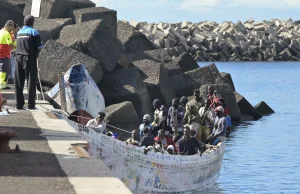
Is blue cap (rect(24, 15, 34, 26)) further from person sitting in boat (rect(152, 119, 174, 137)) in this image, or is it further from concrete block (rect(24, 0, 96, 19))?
concrete block (rect(24, 0, 96, 19))

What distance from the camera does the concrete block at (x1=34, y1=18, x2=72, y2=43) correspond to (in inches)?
1307

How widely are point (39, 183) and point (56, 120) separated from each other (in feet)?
→ 20.3

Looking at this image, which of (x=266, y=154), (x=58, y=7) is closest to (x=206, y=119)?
(x=266, y=154)

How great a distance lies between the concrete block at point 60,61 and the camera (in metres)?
28.3

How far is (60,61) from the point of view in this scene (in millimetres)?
28516

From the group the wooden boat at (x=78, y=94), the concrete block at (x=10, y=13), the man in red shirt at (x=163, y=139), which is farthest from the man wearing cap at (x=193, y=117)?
the concrete block at (x=10, y=13)

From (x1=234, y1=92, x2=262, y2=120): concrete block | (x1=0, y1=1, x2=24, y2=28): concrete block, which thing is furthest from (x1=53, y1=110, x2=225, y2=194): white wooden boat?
(x1=234, y1=92, x2=262, y2=120): concrete block

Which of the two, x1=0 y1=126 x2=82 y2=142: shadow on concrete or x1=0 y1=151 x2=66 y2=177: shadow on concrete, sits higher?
x1=0 y1=151 x2=66 y2=177: shadow on concrete

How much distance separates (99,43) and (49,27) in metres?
3.48

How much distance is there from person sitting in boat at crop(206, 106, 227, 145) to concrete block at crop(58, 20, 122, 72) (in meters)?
10.5

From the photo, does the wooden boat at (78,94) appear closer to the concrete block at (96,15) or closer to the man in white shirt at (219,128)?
the man in white shirt at (219,128)

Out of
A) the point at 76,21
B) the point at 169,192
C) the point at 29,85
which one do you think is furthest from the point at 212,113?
the point at 76,21

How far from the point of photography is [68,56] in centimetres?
2858

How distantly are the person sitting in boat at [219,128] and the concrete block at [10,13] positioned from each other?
1455 centimetres
